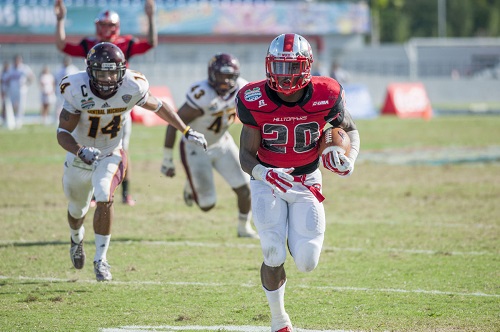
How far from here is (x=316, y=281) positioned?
22.2 ft

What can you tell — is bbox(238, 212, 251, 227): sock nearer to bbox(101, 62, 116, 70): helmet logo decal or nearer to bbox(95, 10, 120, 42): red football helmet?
bbox(95, 10, 120, 42): red football helmet

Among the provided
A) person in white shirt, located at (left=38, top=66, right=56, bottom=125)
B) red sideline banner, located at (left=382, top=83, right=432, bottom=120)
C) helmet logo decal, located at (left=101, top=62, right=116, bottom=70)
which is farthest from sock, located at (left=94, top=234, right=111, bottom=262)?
red sideline banner, located at (left=382, top=83, right=432, bottom=120)

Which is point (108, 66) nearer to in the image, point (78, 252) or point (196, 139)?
point (196, 139)

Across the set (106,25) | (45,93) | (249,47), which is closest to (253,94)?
(106,25)

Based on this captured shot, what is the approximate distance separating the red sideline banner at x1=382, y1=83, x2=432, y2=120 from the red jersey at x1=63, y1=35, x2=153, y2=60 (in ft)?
61.3

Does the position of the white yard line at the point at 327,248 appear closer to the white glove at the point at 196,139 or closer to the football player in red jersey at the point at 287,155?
the white glove at the point at 196,139

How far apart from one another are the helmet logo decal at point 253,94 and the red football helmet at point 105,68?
1.53 m

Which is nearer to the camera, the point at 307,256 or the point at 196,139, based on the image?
the point at 307,256

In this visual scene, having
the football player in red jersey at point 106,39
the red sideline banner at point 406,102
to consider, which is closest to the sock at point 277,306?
the football player in red jersey at point 106,39

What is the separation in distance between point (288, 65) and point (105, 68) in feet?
6.09

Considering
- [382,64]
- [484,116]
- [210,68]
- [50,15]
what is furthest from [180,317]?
[50,15]

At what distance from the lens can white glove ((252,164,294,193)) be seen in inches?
205

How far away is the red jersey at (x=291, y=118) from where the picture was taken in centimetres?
544

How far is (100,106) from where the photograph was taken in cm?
677
